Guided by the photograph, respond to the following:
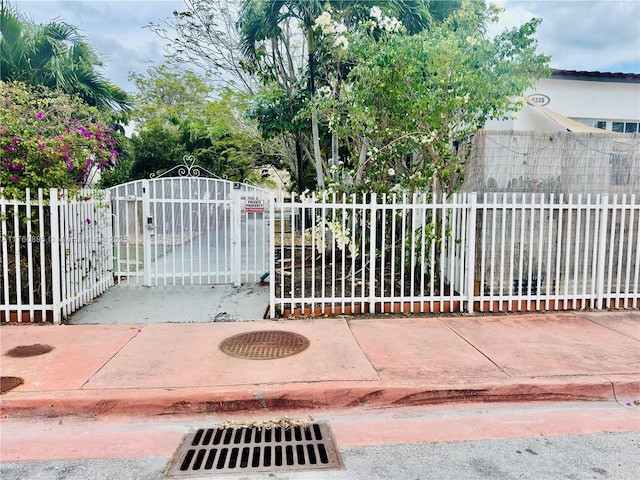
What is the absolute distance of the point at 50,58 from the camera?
1008 cm

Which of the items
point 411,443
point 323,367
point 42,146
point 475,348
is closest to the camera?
point 411,443

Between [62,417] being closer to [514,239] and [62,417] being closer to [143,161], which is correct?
[514,239]

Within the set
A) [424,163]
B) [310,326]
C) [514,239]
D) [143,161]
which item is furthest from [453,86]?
[143,161]

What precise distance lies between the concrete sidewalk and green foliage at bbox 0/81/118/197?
1964 millimetres

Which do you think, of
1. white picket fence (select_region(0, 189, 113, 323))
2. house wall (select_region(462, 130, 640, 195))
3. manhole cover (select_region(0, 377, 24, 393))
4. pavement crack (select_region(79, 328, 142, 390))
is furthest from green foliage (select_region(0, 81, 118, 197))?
house wall (select_region(462, 130, 640, 195))

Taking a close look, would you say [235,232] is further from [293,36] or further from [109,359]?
[293,36]

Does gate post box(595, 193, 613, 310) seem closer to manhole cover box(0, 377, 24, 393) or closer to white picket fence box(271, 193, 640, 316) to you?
white picket fence box(271, 193, 640, 316)

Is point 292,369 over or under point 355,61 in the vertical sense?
under

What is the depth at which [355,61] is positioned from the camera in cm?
838

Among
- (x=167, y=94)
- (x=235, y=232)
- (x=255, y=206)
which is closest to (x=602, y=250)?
(x=255, y=206)

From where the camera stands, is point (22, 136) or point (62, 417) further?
point (22, 136)

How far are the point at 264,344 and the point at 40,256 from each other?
131 inches

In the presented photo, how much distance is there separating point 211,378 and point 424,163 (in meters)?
4.86

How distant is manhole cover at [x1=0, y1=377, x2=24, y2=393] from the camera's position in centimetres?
401
